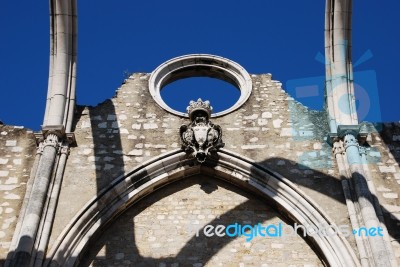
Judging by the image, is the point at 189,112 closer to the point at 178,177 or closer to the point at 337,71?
the point at 178,177

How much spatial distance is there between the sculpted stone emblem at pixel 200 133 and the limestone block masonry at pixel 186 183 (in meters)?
0.16

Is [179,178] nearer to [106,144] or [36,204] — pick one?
[106,144]

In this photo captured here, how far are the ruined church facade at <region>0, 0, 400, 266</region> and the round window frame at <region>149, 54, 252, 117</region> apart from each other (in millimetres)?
55

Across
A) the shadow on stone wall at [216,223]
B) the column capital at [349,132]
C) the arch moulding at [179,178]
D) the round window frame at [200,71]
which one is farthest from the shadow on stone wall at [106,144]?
the column capital at [349,132]

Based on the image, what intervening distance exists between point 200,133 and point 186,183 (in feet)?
2.66

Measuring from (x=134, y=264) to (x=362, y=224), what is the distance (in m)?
3.20

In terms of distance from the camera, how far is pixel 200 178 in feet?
37.8

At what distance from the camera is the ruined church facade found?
10.3 metres

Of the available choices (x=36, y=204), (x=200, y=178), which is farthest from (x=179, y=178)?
(x=36, y=204)

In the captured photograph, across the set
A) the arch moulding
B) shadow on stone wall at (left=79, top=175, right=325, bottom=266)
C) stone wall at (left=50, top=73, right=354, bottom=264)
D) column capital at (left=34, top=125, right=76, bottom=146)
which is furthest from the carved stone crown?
column capital at (left=34, top=125, right=76, bottom=146)

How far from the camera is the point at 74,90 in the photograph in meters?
12.2

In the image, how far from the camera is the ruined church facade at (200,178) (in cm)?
1026

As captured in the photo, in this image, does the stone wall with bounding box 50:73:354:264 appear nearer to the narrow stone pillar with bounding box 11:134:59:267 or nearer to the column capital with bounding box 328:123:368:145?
the column capital with bounding box 328:123:368:145

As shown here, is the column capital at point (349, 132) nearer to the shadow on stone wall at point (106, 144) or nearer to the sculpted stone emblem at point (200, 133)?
the sculpted stone emblem at point (200, 133)
